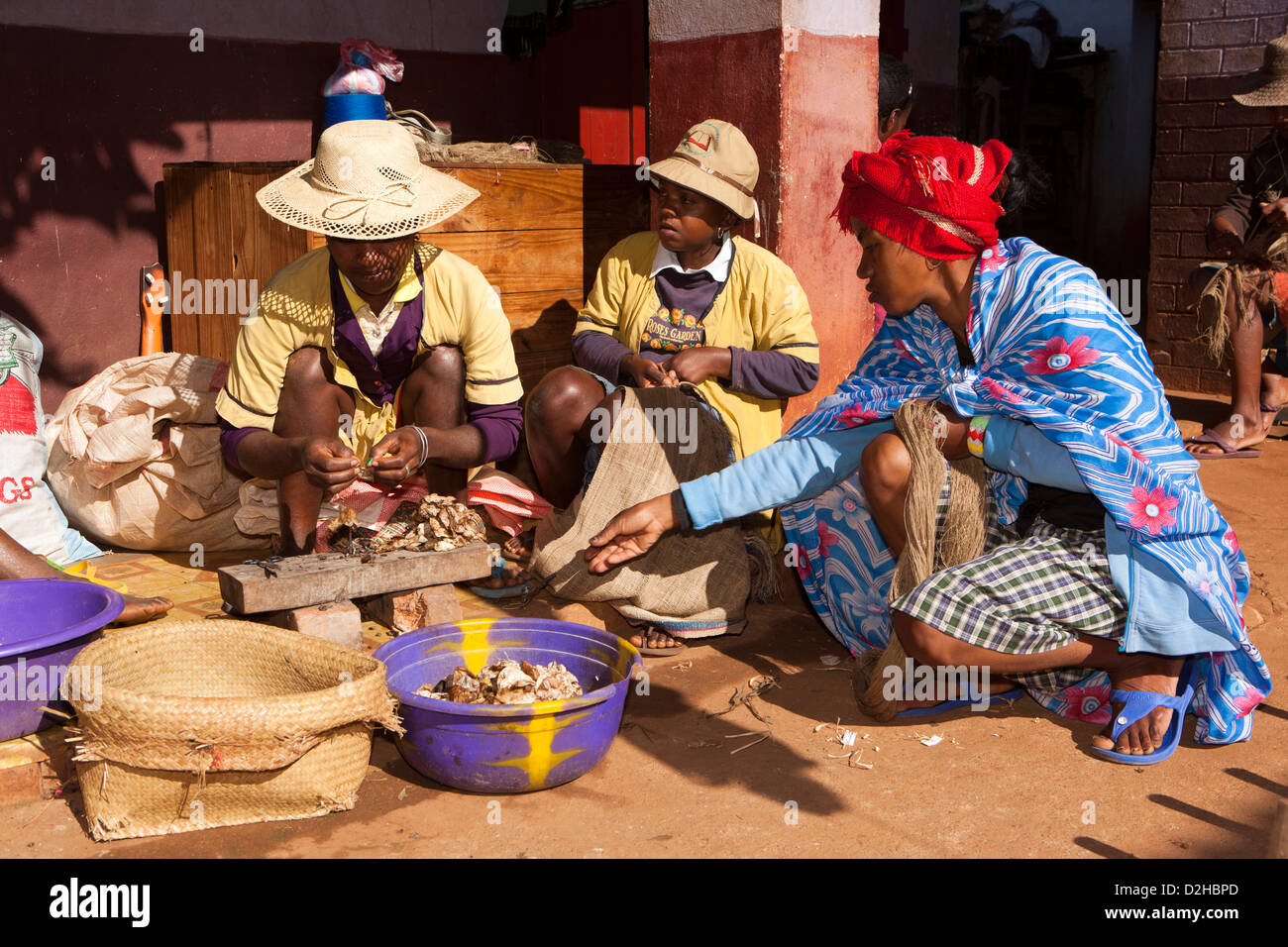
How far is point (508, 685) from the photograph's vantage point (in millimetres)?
2973

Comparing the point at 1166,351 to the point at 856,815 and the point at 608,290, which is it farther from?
the point at 856,815

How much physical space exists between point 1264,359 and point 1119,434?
177 inches

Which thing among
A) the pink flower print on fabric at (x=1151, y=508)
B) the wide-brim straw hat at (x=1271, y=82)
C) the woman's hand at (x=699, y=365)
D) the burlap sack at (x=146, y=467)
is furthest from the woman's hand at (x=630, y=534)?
the wide-brim straw hat at (x=1271, y=82)

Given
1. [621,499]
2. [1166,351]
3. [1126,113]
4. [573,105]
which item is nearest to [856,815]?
[621,499]

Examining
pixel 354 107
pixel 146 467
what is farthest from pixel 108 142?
pixel 146 467

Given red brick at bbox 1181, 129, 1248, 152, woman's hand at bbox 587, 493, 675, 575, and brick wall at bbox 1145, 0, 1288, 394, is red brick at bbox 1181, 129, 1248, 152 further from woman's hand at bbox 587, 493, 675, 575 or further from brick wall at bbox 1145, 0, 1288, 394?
woman's hand at bbox 587, 493, 675, 575

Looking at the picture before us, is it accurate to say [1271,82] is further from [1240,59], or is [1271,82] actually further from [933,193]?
[933,193]

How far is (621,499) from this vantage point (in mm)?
3871

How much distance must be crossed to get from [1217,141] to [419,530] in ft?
18.0

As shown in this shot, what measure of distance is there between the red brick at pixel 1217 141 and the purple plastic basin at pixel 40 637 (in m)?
6.41

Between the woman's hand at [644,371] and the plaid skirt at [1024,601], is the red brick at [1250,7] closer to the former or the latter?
the woman's hand at [644,371]

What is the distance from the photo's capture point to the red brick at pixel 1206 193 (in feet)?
23.6

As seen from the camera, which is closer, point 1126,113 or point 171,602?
Result: point 171,602

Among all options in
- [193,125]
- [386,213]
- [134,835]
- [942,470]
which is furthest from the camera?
[193,125]
